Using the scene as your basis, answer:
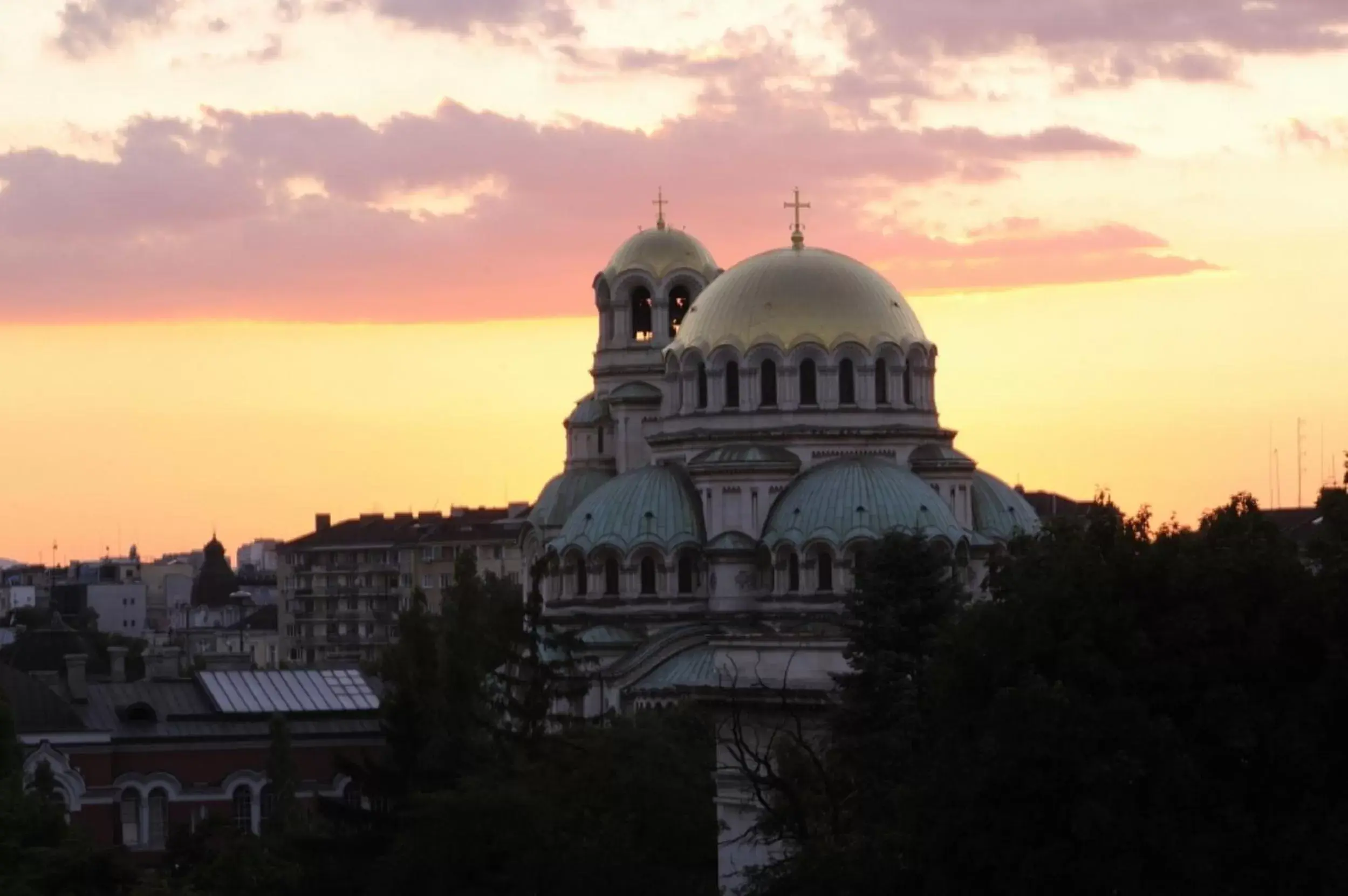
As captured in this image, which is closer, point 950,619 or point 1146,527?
point 1146,527

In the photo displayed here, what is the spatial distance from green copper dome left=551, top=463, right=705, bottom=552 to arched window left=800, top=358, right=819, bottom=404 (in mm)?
2812

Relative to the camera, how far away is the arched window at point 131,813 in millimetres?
67938

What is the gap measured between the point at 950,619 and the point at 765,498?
1167 inches

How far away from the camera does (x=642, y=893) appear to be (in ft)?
155

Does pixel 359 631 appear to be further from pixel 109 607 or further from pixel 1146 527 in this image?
pixel 1146 527

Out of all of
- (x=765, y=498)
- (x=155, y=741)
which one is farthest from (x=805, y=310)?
(x=155, y=741)

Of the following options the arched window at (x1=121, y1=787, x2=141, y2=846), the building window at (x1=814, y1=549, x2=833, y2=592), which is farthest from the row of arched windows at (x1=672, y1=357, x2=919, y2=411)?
the arched window at (x1=121, y1=787, x2=141, y2=846)

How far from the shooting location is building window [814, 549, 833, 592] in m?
72.9

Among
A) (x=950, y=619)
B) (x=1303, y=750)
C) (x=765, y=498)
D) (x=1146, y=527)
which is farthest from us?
(x=765, y=498)

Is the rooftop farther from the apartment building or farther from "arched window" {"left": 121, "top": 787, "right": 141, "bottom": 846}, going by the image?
"arched window" {"left": 121, "top": 787, "right": 141, "bottom": 846}

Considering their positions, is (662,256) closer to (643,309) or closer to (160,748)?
(643,309)

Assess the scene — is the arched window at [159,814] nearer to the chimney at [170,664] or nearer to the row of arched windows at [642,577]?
the chimney at [170,664]

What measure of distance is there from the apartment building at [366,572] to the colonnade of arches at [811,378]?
215 ft

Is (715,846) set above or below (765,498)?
below
